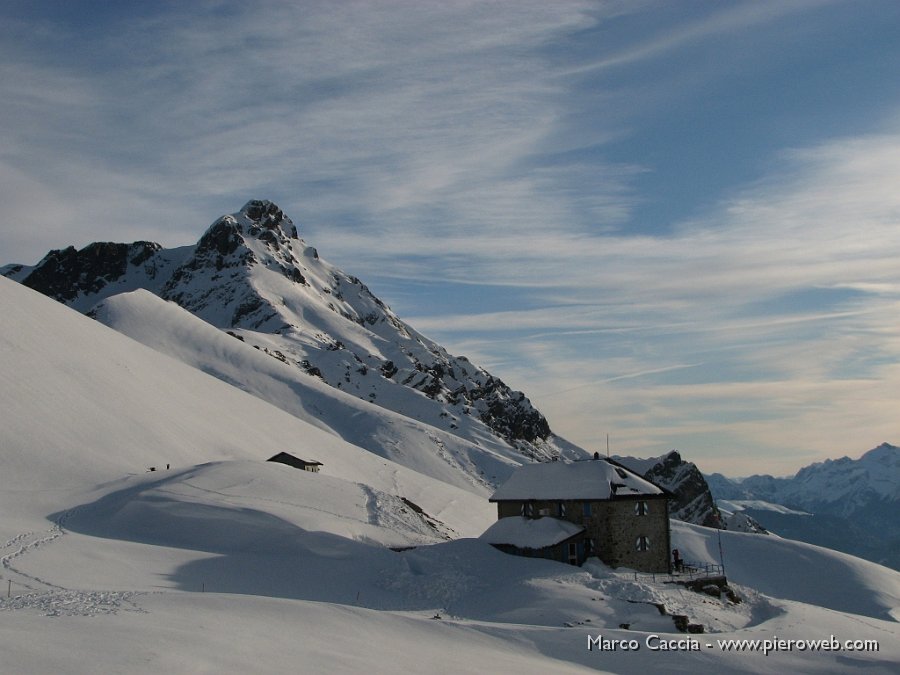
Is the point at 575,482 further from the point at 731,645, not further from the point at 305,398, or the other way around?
the point at 305,398

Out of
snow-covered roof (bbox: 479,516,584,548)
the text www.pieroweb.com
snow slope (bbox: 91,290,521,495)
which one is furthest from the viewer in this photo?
snow slope (bbox: 91,290,521,495)

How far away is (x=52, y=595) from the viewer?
26.0 m

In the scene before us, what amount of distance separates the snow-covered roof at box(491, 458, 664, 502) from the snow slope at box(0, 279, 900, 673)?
6177 millimetres

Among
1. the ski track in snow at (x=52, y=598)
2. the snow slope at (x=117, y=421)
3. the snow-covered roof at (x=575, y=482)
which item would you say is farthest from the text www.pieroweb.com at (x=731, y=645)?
the snow slope at (x=117, y=421)

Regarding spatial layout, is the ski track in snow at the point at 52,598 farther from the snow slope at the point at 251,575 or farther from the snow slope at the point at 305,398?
the snow slope at the point at 305,398

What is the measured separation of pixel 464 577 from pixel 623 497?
1252cm

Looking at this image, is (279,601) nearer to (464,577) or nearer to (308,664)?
(308,664)

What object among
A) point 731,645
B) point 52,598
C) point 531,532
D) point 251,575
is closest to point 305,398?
point 531,532

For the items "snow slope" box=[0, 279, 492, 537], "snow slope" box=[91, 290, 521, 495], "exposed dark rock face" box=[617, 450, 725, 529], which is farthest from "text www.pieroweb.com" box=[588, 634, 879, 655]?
"exposed dark rock face" box=[617, 450, 725, 529]

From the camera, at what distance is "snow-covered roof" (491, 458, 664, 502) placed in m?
Result: 50.0

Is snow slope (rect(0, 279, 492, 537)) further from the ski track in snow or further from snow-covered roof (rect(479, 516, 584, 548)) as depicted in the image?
snow-covered roof (rect(479, 516, 584, 548))

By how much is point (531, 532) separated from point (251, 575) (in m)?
17.2

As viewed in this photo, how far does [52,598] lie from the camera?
2525 centimetres

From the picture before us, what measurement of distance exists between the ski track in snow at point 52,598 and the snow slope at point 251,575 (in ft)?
0.49
